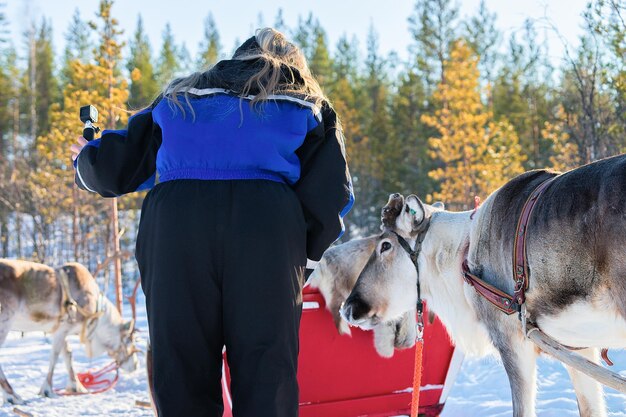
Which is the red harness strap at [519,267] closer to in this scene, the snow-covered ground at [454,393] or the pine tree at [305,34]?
the snow-covered ground at [454,393]

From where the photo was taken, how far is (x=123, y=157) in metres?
2.22

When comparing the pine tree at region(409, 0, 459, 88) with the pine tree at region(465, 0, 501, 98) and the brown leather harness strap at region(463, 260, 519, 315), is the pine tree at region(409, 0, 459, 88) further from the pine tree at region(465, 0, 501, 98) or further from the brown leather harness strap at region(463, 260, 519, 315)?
the brown leather harness strap at region(463, 260, 519, 315)

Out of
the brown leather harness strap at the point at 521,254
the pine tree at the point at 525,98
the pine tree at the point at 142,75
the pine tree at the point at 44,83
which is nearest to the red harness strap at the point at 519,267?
the brown leather harness strap at the point at 521,254

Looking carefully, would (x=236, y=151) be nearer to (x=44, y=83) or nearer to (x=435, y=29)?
A: (x=435, y=29)

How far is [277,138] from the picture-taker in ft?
6.86

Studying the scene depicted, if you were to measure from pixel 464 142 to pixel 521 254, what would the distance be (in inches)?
670

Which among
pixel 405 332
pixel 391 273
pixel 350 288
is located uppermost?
pixel 391 273

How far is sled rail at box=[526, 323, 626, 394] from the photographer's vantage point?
195 cm

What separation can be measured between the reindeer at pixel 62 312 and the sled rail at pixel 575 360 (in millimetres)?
6490

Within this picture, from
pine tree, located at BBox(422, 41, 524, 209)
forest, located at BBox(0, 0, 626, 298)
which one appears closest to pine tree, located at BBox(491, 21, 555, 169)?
forest, located at BBox(0, 0, 626, 298)

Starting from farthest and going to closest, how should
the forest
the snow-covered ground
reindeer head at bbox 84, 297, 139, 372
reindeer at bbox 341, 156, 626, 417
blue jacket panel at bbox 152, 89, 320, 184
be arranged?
the forest < reindeer head at bbox 84, 297, 139, 372 < the snow-covered ground < blue jacket panel at bbox 152, 89, 320, 184 < reindeer at bbox 341, 156, 626, 417

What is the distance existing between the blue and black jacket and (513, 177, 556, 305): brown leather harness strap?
2.17 feet

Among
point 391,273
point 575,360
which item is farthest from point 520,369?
point 391,273

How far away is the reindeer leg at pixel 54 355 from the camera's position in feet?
23.4
